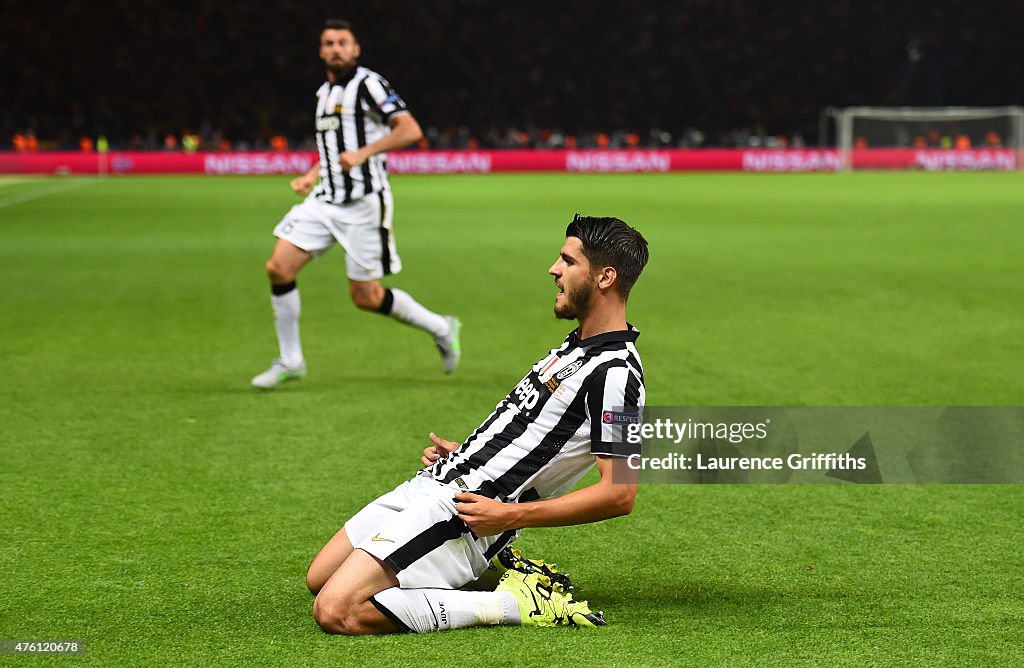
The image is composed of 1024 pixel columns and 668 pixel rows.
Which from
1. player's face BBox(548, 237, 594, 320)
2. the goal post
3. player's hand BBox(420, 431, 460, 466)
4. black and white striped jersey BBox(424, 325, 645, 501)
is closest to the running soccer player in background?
player's hand BBox(420, 431, 460, 466)

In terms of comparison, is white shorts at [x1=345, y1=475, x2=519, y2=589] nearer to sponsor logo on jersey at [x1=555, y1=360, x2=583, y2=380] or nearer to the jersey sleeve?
sponsor logo on jersey at [x1=555, y1=360, x2=583, y2=380]

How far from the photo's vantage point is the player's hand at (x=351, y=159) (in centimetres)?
754

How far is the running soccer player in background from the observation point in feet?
25.6

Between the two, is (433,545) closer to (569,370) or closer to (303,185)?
Answer: (569,370)

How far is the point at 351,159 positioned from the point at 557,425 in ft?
13.2

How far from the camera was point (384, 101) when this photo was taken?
7.85 m

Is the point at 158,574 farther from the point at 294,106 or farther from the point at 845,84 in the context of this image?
the point at 845,84

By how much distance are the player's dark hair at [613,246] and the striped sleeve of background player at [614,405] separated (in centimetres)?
24

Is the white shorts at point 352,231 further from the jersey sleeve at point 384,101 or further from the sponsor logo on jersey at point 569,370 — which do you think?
the sponsor logo on jersey at point 569,370

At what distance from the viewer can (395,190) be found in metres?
30.5

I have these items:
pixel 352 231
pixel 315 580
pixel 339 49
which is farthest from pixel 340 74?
pixel 315 580

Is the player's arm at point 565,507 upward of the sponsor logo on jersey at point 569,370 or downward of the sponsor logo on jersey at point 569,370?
downward

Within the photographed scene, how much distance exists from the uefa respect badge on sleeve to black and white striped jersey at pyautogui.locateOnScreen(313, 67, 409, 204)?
2.67 metres

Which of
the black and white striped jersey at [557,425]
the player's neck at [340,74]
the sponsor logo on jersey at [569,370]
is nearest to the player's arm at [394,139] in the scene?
the player's neck at [340,74]
